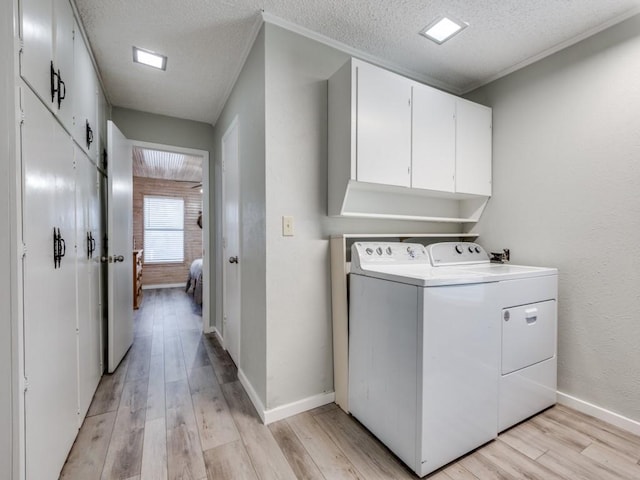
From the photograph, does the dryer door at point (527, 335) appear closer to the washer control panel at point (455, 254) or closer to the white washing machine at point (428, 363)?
the white washing machine at point (428, 363)

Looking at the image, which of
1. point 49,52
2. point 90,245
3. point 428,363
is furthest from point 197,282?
point 428,363

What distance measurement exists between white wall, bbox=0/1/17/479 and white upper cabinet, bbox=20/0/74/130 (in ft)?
0.20

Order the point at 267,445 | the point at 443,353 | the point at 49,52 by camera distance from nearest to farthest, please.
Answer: the point at 49,52, the point at 443,353, the point at 267,445

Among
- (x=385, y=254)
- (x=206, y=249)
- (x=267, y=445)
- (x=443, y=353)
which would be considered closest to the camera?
(x=443, y=353)

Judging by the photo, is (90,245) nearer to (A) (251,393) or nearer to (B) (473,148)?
(A) (251,393)

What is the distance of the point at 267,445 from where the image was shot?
1586mm

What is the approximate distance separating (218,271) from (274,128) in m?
2.09

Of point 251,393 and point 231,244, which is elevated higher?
point 231,244

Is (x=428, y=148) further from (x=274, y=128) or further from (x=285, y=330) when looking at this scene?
(x=285, y=330)

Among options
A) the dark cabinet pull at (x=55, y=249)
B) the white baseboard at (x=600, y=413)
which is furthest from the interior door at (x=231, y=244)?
the white baseboard at (x=600, y=413)

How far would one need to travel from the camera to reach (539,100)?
2.12 metres

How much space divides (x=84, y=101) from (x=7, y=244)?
142cm

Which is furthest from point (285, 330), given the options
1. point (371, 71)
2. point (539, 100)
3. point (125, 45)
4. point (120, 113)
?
point (120, 113)

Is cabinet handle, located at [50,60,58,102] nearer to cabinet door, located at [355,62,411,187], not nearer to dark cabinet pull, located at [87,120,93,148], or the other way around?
dark cabinet pull, located at [87,120,93,148]
